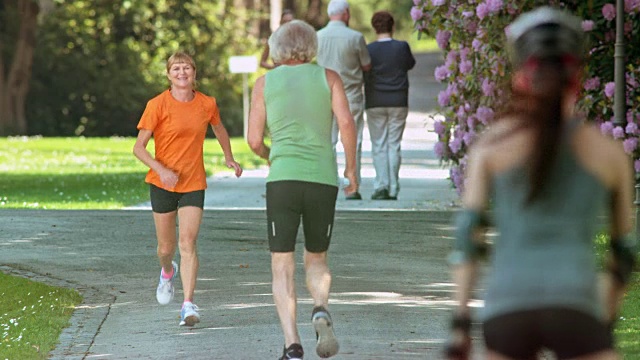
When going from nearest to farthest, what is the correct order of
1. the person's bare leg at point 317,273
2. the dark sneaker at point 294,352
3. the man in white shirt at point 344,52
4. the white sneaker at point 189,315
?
the dark sneaker at point 294,352 → the person's bare leg at point 317,273 → the white sneaker at point 189,315 → the man in white shirt at point 344,52

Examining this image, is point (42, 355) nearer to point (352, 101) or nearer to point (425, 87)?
point (352, 101)

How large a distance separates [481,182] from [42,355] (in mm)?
4434

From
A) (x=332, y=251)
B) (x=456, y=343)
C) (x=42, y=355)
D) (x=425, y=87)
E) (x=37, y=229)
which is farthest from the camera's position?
(x=425, y=87)

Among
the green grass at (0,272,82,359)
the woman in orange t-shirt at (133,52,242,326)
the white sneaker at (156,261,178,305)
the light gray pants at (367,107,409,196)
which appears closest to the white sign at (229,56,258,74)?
the light gray pants at (367,107,409,196)

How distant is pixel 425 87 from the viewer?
2586 inches

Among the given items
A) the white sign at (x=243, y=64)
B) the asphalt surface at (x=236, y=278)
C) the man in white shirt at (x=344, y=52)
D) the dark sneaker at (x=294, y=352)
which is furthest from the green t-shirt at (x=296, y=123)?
the white sign at (x=243, y=64)

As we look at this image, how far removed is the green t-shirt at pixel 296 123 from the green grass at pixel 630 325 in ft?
6.19

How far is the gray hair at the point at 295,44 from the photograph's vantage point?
717 centimetres

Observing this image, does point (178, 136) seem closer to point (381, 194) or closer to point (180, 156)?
point (180, 156)

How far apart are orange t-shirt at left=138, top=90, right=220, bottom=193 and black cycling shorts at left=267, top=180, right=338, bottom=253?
191 centimetres

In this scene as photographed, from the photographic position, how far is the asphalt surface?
8352 mm

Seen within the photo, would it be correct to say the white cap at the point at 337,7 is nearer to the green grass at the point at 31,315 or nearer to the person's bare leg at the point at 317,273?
the green grass at the point at 31,315

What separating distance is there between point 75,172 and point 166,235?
1527 cm

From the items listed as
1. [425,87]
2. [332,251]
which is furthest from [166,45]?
[332,251]
